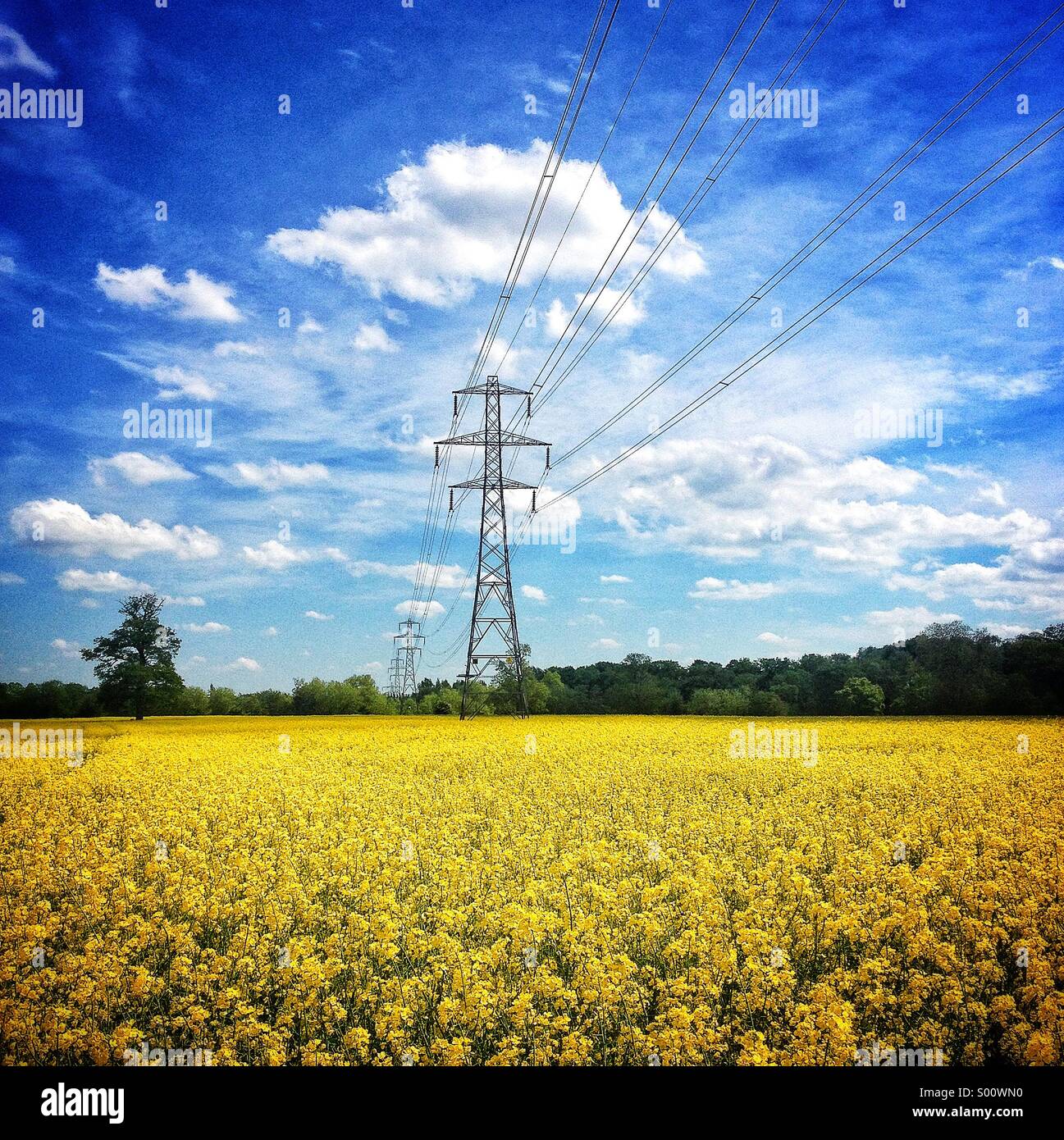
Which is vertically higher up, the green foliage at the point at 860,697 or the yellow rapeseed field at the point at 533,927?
the yellow rapeseed field at the point at 533,927

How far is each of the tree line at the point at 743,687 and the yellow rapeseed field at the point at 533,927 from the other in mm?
32175

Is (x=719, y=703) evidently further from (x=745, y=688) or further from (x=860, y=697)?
(x=860, y=697)

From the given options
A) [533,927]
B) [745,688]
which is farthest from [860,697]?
[533,927]

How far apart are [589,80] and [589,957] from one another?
39.7 feet

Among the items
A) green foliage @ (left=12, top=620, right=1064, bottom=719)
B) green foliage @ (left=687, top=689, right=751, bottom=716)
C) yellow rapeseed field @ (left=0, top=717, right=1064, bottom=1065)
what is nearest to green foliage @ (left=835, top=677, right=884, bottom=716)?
green foliage @ (left=12, top=620, right=1064, bottom=719)

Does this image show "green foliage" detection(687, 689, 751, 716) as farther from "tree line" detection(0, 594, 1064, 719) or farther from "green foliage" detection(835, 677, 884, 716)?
"green foliage" detection(835, 677, 884, 716)

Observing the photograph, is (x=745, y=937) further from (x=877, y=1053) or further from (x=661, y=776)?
(x=661, y=776)

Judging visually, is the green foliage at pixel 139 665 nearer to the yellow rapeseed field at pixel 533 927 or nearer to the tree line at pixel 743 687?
the tree line at pixel 743 687

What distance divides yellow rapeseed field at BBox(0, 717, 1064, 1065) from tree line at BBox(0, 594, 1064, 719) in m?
32.2

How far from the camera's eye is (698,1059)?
453 cm

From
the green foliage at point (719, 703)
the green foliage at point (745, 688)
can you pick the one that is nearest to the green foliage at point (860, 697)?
the green foliage at point (745, 688)

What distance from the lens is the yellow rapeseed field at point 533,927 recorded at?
5.05m

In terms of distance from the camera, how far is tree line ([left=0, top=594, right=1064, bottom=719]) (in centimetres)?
4997

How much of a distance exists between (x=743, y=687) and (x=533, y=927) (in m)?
67.8
